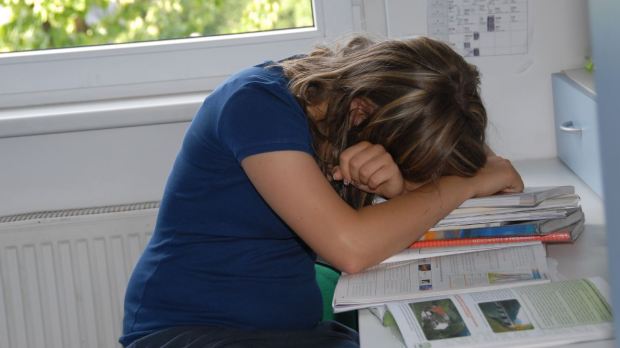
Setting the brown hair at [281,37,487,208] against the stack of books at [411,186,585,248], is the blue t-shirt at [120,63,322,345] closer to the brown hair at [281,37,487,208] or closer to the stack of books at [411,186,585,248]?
the brown hair at [281,37,487,208]

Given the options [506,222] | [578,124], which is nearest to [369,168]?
[506,222]

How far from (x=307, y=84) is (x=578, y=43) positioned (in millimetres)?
949

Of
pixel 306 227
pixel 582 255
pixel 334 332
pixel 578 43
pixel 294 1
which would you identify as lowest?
pixel 334 332

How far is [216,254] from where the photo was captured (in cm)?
150

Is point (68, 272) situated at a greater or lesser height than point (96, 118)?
lesser

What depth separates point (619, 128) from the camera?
0.71 m

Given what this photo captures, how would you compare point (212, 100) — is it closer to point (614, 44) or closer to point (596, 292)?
point (596, 292)

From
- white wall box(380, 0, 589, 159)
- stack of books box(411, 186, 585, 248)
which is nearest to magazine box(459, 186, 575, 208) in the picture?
stack of books box(411, 186, 585, 248)

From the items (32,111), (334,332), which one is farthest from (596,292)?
(32,111)

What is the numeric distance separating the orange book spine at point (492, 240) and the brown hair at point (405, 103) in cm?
10

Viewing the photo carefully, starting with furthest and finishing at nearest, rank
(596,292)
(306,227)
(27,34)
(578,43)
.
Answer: (27,34), (578,43), (306,227), (596,292)

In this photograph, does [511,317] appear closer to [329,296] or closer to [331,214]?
[331,214]

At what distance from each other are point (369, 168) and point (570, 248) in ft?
1.17

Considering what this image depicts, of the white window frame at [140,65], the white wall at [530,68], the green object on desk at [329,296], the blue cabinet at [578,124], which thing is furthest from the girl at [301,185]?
the white window frame at [140,65]
